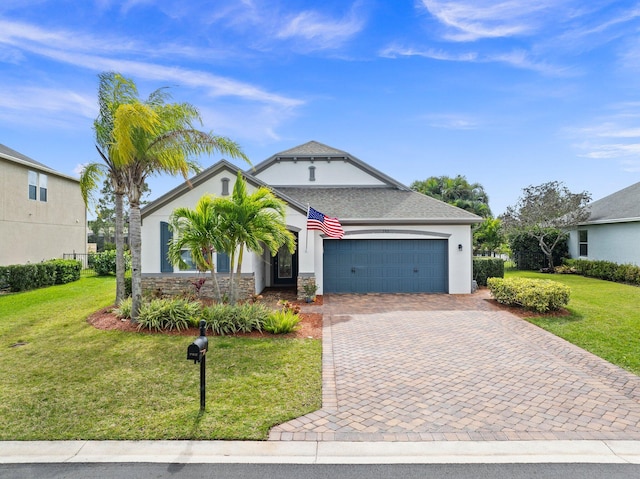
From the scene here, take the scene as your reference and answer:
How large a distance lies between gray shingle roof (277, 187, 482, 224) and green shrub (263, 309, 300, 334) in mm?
6625

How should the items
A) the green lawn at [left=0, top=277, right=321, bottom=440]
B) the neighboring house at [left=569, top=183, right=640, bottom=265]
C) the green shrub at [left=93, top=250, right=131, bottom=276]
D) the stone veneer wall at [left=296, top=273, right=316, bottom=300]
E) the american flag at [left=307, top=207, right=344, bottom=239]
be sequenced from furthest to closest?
the green shrub at [left=93, top=250, right=131, bottom=276], the neighboring house at [left=569, top=183, right=640, bottom=265], the stone veneer wall at [left=296, top=273, right=316, bottom=300], the american flag at [left=307, top=207, right=344, bottom=239], the green lawn at [left=0, top=277, right=321, bottom=440]

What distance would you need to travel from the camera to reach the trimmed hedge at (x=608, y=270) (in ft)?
59.4

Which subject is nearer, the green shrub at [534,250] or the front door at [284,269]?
the front door at [284,269]

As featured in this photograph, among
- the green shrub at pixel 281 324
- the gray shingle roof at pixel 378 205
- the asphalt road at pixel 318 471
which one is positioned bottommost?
the asphalt road at pixel 318 471

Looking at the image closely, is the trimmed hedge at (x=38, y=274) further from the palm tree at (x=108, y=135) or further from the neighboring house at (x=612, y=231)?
the neighboring house at (x=612, y=231)

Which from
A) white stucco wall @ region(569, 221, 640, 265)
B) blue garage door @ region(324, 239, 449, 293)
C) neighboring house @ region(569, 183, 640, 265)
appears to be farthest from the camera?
neighboring house @ region(569, 183, 640, 265)

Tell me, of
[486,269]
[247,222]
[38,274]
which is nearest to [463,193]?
[486,269]

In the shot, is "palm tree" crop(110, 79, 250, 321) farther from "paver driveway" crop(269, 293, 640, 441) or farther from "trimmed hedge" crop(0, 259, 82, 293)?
"trimmed hedge" crop(0, 259, 82, 293)

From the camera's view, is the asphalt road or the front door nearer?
the asphalt road

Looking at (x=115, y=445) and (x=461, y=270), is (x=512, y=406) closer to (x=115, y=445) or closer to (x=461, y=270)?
(x=115, y=445)

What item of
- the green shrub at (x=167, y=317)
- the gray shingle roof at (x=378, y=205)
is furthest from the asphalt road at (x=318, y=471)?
the gray shingle roof at (x=378, y=205)

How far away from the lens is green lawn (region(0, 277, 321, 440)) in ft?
15.6

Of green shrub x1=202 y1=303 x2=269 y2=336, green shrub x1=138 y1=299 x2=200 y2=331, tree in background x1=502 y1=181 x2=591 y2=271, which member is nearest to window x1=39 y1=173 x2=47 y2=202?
green shrub x1=138 y1=299 x2=200 y2=331

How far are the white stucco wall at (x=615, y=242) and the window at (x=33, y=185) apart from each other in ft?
107
